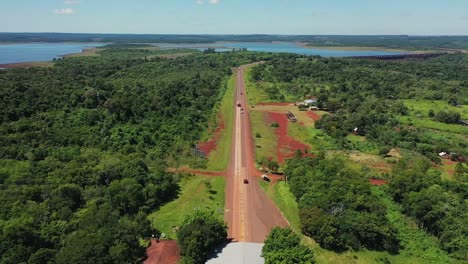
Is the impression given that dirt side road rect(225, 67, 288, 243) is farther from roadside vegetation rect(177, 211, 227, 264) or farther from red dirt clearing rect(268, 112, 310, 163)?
red dirt clearing rect(268, 112, 310, 163)

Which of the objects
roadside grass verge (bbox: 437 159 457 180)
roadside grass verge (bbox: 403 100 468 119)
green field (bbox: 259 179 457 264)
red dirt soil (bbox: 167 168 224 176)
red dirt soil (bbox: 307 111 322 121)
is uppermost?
roadside grass verge (bbox: 403 100 468 119)

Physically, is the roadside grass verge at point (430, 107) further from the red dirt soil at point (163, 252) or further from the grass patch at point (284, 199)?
the red dirt soil at point (163, 252)

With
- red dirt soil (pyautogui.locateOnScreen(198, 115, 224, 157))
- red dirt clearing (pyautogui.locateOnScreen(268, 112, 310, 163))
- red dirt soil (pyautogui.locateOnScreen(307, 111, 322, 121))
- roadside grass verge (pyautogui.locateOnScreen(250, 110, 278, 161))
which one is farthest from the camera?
red dirt soil (pyautogui.locateOnScreen(307, 111, 322, 121))

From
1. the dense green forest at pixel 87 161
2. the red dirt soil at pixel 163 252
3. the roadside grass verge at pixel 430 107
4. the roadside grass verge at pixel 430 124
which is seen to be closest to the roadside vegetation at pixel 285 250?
the red dirt soil at pixel 163 252

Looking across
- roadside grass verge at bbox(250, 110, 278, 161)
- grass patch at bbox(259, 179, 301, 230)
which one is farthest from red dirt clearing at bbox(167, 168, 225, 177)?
roadside grass verge at bbox(250, 110, 278, 161)

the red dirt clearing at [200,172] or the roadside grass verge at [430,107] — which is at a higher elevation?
the roadside grass verge at [430,107]

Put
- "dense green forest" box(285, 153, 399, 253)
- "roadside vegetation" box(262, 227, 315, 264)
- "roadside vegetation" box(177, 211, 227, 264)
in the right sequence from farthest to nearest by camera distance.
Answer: "dense green forest" box(285, 153, 399, 253) → "roadside vegetation" box(177, 211, 227, 264) → "roadside vegetation" box(262, 227, 315, 264)

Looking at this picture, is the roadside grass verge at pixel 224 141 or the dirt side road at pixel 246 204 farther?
the roadside grass verge at pixel 224 141
